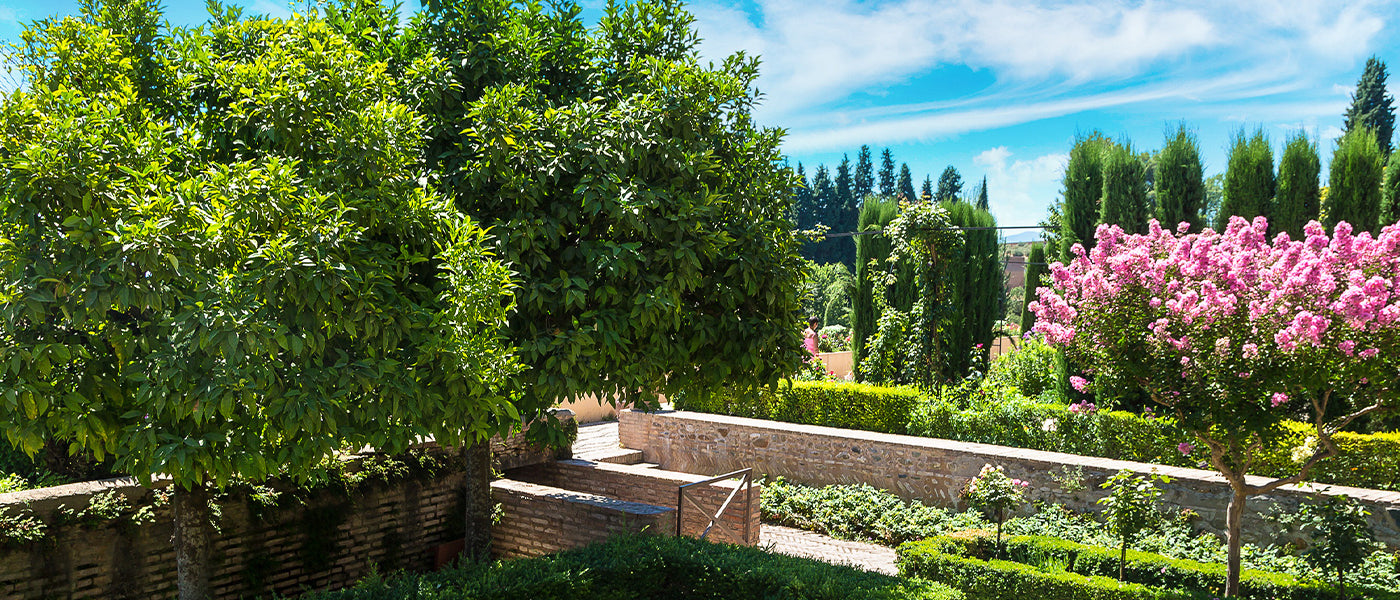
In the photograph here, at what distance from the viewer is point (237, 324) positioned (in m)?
3.88

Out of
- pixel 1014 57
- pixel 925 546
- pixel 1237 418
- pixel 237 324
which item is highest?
pixel 1014 57

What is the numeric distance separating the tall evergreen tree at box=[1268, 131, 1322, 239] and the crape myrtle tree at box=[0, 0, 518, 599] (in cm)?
1213

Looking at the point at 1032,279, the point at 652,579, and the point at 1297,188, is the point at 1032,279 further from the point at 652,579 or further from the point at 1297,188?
the point at 652,579

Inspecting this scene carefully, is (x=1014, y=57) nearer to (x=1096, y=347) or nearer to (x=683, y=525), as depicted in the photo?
(x=1096, y=347)

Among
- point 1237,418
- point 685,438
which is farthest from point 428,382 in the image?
point 685,438

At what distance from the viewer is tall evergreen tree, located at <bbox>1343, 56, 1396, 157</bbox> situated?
32219 millimetres

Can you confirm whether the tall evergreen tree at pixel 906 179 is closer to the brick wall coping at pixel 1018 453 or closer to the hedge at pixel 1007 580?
the brick wall coping at pixel 1018 453

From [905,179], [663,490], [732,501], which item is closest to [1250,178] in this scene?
[732,501]

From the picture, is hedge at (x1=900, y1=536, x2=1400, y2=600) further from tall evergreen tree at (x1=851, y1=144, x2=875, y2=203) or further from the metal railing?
tall evergreen tree at (x1=851, y1=144, x2=875, y2=203)

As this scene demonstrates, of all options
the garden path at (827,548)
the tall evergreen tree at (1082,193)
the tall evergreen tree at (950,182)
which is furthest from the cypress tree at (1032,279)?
the tall evergreen tree at (950,182)

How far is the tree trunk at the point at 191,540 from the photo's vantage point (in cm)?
564

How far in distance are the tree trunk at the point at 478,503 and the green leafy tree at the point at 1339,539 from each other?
7.22 m

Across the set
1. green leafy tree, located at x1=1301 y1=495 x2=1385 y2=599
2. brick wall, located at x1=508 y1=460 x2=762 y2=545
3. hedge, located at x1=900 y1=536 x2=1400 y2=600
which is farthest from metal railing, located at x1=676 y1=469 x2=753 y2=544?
green leafy tree, located at x1=1301 y1=495 x2=1385 y2=599

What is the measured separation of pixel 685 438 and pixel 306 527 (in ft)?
22.5
